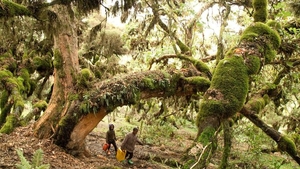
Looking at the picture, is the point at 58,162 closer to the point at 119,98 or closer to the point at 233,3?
the point at 119,98

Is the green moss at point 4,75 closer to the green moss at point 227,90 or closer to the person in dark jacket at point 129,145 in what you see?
the person in dark jacket at point 129,145

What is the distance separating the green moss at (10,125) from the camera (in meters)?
7.77

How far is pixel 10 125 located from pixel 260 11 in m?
6.88

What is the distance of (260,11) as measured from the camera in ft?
19.6

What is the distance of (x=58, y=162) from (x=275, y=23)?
5.57 metres

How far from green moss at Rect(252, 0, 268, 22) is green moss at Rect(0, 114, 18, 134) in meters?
6.71

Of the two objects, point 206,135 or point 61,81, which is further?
point 61,81

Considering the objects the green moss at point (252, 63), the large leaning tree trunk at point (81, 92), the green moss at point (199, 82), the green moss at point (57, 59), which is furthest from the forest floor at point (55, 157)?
the green moss at point (252, 63)

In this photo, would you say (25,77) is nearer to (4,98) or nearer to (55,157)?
(4,98)

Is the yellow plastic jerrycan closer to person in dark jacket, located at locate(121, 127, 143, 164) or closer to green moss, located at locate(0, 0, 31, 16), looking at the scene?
person in dark jacket, located at locate(121, 127, 143, 164)

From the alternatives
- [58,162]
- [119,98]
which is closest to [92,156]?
[58,162]

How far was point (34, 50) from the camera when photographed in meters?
10.2

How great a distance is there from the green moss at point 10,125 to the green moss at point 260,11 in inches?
264

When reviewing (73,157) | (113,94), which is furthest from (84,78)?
(73,157)
